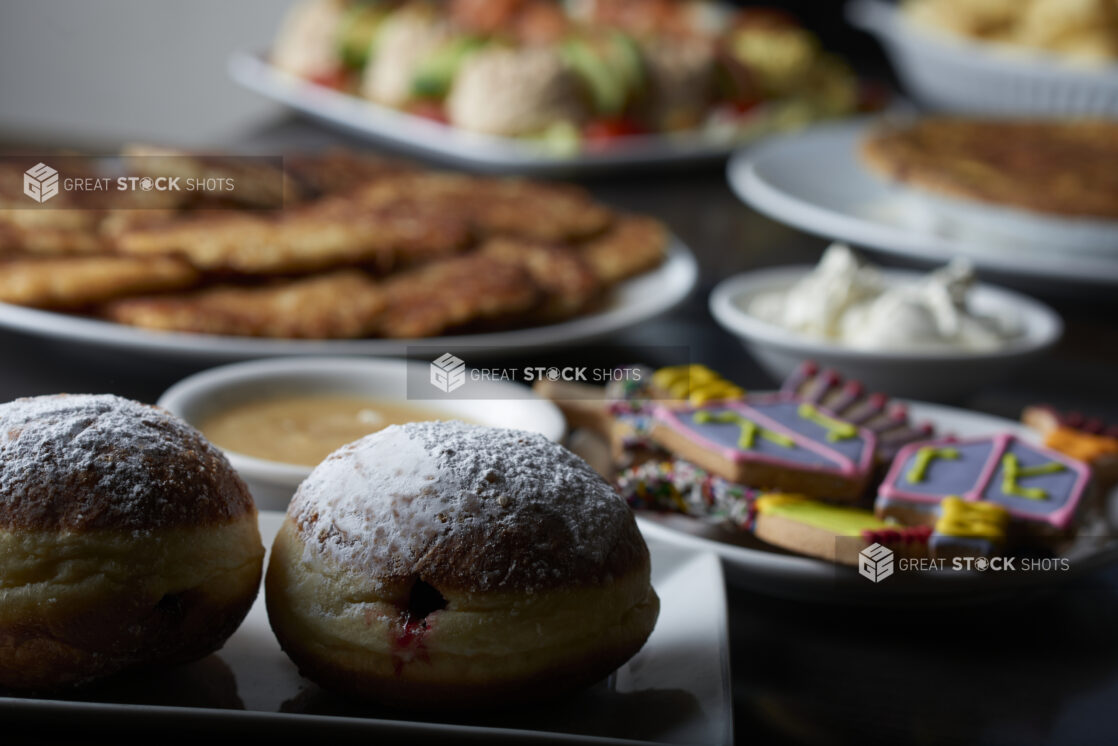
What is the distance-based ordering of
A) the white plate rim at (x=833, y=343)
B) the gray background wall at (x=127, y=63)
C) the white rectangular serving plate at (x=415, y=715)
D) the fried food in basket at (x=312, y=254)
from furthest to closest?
1. the gray background wall at (x=127, y=63)
2. the fried food in basket at (x=312, y=254)
3. the white plate rim at (x=833, y=343)
4. the white rectangular serving plate at (x=415, y=715)

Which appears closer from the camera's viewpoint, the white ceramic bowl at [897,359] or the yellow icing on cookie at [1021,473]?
the yellow icing on cookie at [1021,473]

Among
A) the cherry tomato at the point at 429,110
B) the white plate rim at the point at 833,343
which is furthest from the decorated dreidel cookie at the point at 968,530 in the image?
the cherry tomato at the point at 429,110

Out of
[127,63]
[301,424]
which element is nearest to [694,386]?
[301,424]

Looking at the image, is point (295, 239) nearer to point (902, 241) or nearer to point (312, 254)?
point (312, 254)

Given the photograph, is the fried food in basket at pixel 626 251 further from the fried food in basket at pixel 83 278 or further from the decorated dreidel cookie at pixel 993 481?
the decorated dreidel cookie at pixel 993 481

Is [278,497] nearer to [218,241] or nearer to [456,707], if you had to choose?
[456,707]

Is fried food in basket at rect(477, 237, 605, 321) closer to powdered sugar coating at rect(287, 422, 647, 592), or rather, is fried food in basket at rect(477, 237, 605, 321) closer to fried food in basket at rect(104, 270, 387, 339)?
fried food in basket at rect(104, 270, 387, 339)
